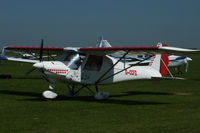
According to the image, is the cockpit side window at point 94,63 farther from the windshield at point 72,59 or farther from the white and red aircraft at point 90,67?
the windshield at point 72,59

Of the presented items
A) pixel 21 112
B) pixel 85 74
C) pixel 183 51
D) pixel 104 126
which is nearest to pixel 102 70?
pixel 85 74

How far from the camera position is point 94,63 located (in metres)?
13.8

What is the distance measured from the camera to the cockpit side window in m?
13.6

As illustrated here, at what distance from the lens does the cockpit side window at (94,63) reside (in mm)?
13594

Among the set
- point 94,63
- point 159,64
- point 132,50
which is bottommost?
point 159,64

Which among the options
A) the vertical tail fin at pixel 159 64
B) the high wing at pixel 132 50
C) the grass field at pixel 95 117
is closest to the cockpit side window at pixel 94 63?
A: the high wing at pixel 132 50

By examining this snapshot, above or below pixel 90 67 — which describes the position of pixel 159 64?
below

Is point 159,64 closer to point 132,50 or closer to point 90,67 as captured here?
point 132,50

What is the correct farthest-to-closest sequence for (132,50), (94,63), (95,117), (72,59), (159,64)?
1. (159,64)
2. (94,63)
3. (72,59)
4. (132,50)
5. (95,117)

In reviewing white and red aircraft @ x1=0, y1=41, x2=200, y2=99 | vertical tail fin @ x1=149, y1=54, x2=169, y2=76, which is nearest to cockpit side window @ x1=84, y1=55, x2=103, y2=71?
white and red aircraft @ x1=0, y1=41, x2=200, y2=99

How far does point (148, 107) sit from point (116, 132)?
4.30 metres

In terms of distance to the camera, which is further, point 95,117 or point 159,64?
point 159,64

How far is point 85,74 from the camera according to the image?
13477 millimetres

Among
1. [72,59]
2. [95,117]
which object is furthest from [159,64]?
[95,117]
